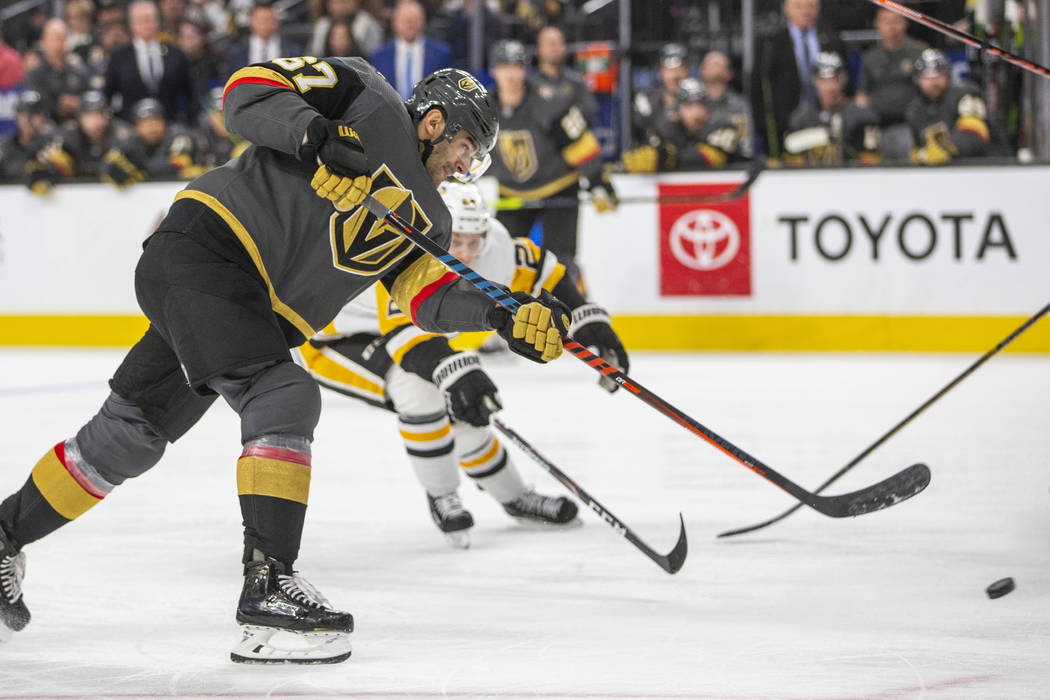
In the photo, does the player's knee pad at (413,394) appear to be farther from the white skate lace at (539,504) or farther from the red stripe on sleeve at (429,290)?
the red stripe on sleeve at (429,290)

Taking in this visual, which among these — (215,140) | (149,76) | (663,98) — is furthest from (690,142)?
(149,76)

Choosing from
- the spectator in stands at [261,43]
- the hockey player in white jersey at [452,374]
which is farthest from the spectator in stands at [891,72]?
the hockey player in white jersey at [452,374]

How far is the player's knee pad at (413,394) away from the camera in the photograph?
306cm

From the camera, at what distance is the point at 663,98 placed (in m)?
7.33

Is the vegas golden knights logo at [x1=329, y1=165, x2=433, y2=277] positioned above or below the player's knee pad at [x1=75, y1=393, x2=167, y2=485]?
above

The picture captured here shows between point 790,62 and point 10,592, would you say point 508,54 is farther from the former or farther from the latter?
point 10,592

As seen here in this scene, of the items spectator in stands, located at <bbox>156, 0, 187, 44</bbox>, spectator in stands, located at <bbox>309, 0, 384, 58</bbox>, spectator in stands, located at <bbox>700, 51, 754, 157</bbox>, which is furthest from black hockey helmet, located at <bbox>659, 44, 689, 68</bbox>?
spectator in stands, located at <bbox>156, 0, 187, 44</bbox>

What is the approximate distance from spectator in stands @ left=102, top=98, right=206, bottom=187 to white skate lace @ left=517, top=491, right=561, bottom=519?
4718 millimetres

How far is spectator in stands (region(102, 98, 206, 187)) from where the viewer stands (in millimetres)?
7387

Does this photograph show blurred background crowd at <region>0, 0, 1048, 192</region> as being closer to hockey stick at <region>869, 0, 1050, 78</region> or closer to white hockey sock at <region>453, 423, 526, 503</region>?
hockey stick at <region>869, 0, 1050, 78</region>

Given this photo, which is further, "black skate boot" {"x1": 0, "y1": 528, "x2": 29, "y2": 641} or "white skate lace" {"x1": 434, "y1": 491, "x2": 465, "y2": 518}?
"white skate lace" {"x1": 434, "y1": 491, "x2": 465, "y2": 518}

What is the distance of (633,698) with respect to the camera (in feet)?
6.46

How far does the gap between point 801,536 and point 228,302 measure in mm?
1527

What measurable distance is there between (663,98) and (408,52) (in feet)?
4.63
